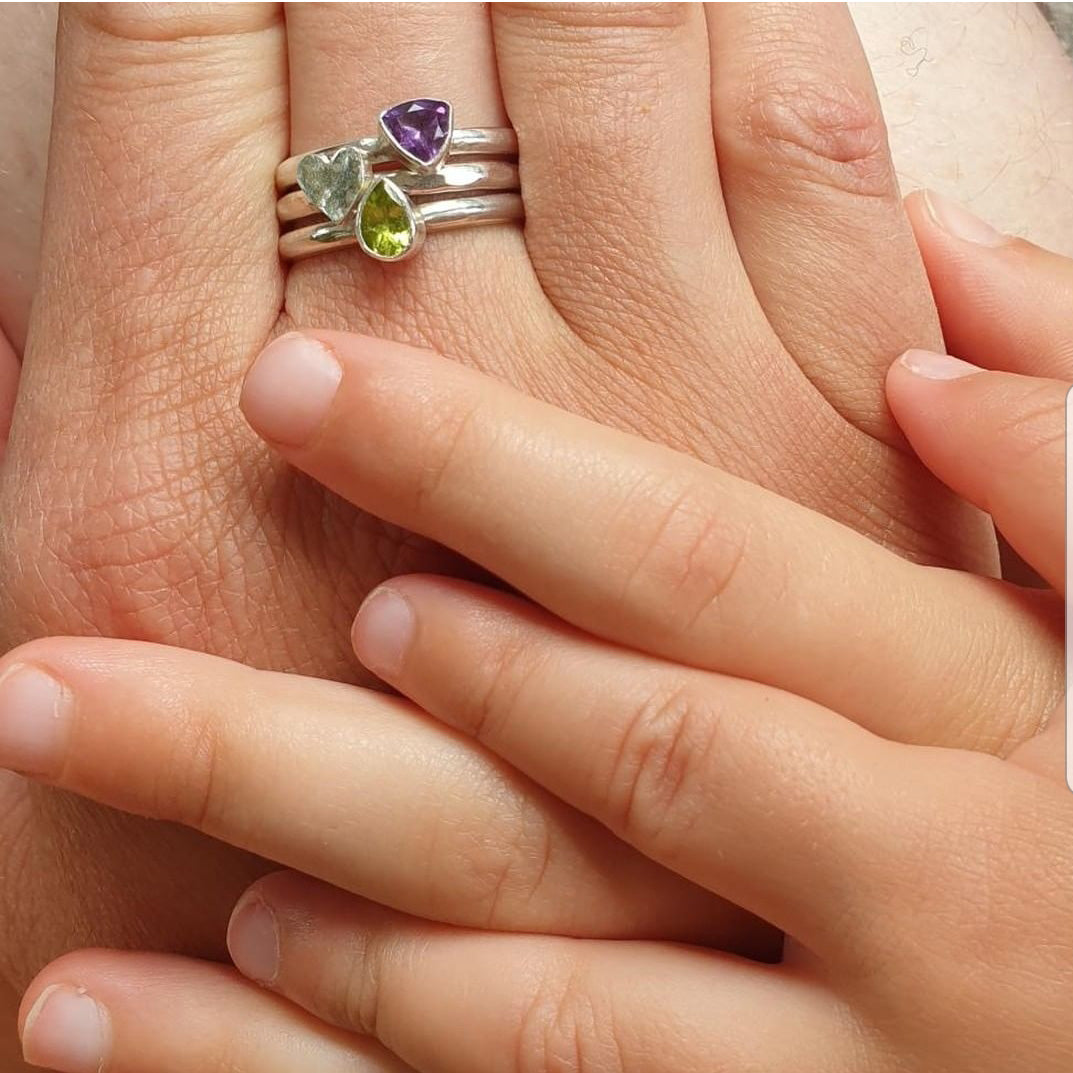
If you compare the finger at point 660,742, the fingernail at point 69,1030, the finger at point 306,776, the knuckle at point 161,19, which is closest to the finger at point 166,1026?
the fingernail at point 69,1030

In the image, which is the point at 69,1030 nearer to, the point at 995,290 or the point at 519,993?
the point at 519,993

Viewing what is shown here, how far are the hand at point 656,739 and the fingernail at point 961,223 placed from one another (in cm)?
14

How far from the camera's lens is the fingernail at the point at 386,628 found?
0.73 metres

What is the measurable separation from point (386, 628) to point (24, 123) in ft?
1.72

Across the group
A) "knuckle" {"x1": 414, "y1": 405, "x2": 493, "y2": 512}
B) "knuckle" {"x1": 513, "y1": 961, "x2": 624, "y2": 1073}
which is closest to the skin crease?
"knuckle" {"x1": 414, "y1": 405, "x2": 493, "y2": 512}

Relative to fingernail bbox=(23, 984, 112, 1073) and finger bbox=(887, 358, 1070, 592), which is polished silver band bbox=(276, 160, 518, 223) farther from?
fingernail bbox=(23, 984, 112, 1073)

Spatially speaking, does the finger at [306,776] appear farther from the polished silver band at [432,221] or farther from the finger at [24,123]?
the finger at [24,123]

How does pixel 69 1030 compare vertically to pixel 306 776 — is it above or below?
below

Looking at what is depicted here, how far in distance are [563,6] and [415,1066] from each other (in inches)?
25.6

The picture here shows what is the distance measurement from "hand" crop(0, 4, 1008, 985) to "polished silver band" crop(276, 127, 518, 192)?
1 centimetres

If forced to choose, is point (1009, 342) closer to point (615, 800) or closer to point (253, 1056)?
point (615, 800)

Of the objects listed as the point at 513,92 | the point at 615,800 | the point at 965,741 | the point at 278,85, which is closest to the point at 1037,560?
the point at 965,741

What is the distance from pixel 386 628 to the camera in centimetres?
73

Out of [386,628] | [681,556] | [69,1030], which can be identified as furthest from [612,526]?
[69,1030]
